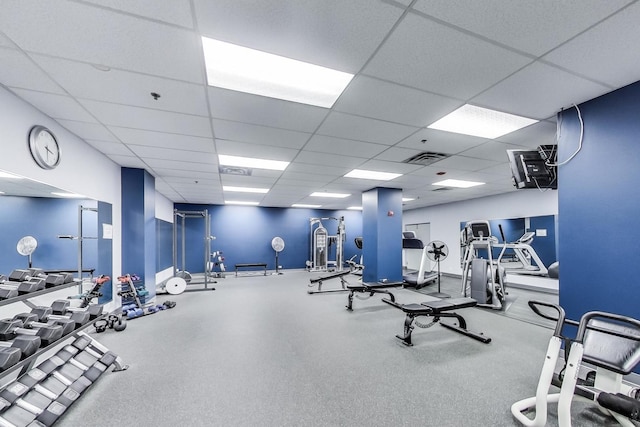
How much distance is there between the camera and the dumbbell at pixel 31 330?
1.79m

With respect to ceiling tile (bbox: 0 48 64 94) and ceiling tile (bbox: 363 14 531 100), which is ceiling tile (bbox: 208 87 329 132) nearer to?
ceiling tile (bbox: 363 14 531 100)

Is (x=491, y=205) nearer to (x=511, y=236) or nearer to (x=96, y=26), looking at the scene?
(x=511, y=236)

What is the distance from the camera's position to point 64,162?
120 inches

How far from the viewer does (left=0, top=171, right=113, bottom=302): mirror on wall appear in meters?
2.45

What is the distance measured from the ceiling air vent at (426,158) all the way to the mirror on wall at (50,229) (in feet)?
15.9

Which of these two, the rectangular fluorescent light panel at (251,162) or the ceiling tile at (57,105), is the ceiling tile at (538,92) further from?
the ceiling tile at (57,105)

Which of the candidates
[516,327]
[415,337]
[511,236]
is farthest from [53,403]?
[511,236]

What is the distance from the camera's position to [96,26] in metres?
1.56

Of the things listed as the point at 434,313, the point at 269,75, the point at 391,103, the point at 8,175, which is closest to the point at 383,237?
the point at 434,313

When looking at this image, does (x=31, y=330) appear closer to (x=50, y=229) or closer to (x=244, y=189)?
(x=50, y=229)

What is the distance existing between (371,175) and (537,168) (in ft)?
9.39

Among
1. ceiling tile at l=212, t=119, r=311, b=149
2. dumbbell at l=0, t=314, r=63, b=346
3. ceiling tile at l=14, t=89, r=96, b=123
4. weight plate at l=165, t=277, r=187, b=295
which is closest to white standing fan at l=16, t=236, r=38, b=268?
dumbbell at l=0, t=314, r=63, b=346

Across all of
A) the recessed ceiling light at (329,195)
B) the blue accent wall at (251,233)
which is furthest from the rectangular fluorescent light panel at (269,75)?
the blue accent wall at (251,233)

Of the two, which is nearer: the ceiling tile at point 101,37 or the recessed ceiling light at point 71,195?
the ceiling tile at point 101,37
